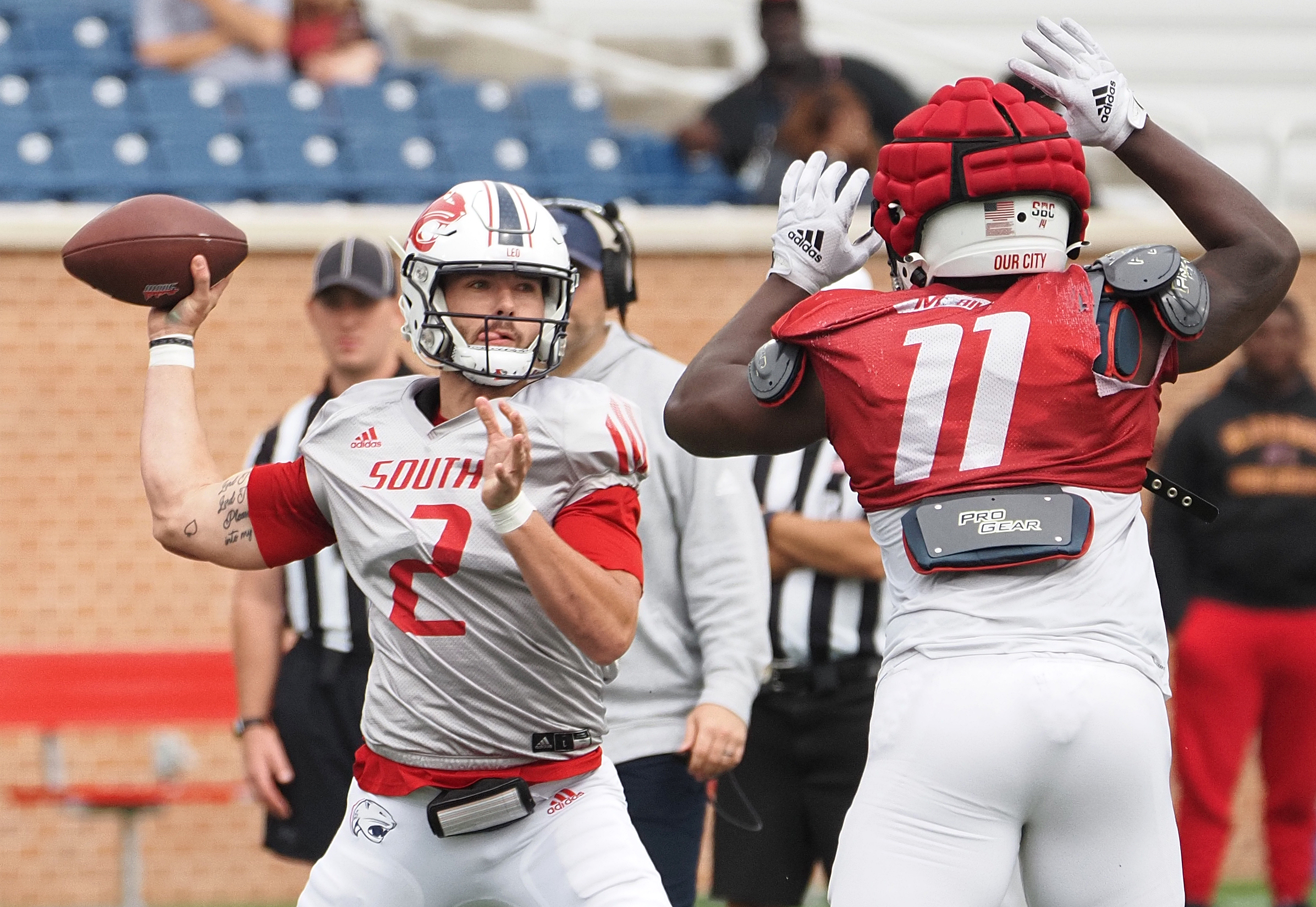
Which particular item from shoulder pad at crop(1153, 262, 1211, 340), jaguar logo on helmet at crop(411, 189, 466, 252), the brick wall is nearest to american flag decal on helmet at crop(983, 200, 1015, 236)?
shoulder pad at crop(1153, 262, 1211, 340)

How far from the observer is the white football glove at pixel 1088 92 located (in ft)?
9.35

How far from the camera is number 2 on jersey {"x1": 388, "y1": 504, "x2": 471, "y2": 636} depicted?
9.28 feet

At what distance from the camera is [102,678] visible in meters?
6.19

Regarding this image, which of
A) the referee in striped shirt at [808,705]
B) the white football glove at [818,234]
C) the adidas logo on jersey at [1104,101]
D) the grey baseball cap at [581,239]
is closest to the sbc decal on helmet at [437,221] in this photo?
the white football glove at [818,234]

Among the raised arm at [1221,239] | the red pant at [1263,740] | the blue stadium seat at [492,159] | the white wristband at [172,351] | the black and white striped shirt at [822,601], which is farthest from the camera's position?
the blue stadium seat at [492,159]

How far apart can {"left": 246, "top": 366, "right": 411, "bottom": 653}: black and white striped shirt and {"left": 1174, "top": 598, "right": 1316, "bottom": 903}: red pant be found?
123 inches

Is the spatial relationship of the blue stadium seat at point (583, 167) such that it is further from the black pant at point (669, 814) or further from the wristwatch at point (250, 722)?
the black pant at point (669, 814)

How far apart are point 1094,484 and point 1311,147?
8954 millimetres

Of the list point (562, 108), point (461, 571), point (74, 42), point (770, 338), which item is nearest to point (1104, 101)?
point (770, 338)

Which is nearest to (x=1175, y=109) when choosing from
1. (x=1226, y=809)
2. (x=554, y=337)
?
(x=1226, y=809)

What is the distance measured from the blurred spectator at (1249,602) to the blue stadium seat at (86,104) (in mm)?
4718

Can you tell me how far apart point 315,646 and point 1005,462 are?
2.31 metres

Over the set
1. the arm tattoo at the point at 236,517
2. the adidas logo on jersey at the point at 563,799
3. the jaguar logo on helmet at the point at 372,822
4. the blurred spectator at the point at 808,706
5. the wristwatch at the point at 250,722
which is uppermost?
the arm tattoo at the point at 236,517

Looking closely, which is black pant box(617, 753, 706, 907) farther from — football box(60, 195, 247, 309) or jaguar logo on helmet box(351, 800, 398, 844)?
football box(60, 195, 247, 309)
